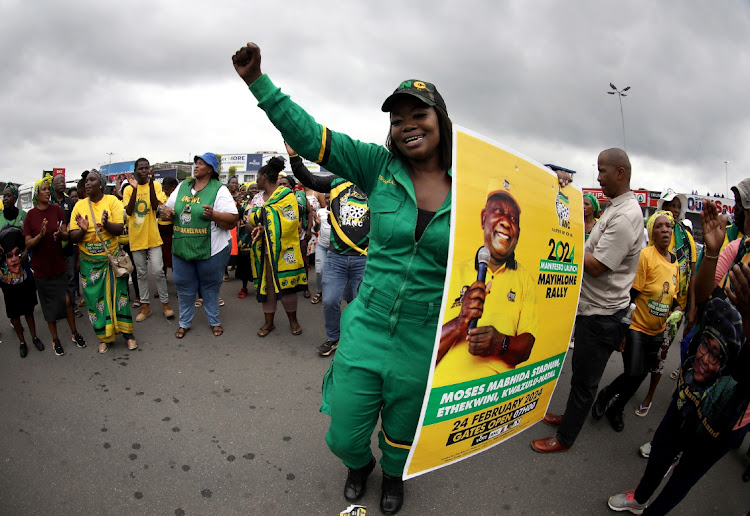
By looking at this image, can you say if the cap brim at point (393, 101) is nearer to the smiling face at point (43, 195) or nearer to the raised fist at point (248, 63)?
the raised fist at point (248, 63)

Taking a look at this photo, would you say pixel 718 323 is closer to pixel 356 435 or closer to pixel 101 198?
pixel 356 435

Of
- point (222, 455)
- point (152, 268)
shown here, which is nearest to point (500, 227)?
point (222, 455)

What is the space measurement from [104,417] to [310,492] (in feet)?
5.87

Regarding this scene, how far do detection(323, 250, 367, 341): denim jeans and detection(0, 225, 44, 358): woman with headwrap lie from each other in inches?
117

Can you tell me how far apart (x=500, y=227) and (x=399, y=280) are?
1.69 ft

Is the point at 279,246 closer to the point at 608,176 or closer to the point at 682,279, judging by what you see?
the point at 608,176

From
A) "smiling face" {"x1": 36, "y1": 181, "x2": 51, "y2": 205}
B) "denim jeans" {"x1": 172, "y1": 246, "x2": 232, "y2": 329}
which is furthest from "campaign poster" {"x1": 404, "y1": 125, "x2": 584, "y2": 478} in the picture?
"smiling face" {"x1": 36, "y1": 181, "x2": 51, "y2": 205}

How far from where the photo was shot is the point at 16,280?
168 inches

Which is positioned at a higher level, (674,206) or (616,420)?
(674,206)

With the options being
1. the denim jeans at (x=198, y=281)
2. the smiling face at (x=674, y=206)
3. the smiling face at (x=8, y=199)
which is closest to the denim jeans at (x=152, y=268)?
the denim jeans at (x=198, y=281)

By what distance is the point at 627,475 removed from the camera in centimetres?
285

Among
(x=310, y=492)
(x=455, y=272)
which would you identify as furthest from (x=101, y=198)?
(x=455, y=272)

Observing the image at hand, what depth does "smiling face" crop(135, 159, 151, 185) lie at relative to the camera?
18.0 ft

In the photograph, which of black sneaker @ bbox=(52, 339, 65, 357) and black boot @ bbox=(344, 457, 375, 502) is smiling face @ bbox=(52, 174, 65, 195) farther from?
black boot @ bbox=(344, 457, 375, 502)
